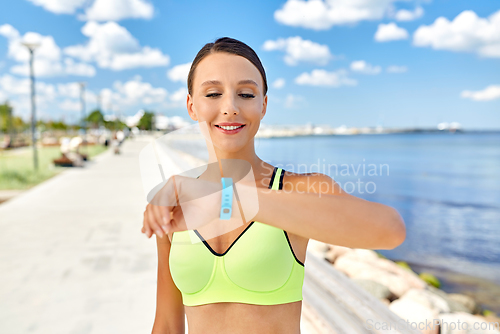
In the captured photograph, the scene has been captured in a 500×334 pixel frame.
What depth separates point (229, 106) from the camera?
3.69 ft

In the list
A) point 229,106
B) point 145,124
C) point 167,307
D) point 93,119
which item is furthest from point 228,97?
Answer: point 93,119

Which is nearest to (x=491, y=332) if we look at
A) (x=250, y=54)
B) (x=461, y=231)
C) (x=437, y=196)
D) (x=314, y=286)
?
(x=314, y=286)

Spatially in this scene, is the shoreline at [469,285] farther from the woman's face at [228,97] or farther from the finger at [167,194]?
the finger at [167,194]

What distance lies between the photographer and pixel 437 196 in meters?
19.1

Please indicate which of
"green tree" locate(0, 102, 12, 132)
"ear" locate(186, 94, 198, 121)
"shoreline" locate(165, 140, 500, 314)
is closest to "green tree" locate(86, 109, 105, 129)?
"green tree" locate(0, 102, 12, 132)

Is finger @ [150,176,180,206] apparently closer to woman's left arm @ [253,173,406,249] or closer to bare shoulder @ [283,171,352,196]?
woman's left arm @ [253,173,406,249]

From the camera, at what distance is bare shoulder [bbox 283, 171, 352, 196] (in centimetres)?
118

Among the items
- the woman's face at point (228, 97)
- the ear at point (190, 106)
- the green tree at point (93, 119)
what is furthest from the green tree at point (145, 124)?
the green tree at point (93, 119)

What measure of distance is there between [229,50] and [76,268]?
13.9ft

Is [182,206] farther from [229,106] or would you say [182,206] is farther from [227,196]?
[229,106]

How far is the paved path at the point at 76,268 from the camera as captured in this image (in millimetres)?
3367

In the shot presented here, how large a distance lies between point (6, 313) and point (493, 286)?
7.60 metres

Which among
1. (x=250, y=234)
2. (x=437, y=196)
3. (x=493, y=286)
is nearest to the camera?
(x=250, y=234)

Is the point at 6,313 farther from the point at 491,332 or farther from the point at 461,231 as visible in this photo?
the point at 461,231
